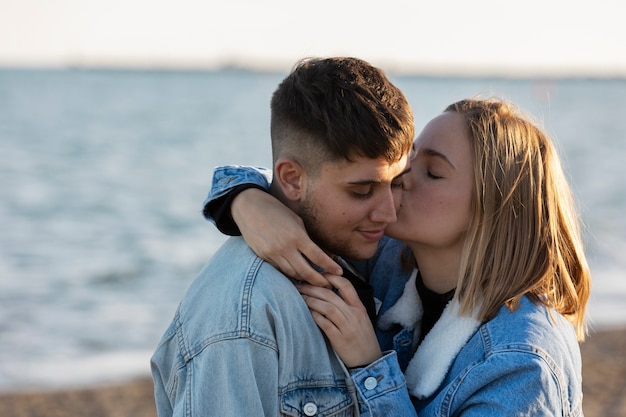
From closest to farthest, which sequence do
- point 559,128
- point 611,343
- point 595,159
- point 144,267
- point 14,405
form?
1. point 14,405
2. point 611,343
3. point 144,267
4. point 595,159
5. point 559,128

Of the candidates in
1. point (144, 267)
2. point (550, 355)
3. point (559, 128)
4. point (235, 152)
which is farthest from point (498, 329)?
point (559, 128)

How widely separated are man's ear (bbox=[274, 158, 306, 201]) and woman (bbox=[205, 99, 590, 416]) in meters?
0.19

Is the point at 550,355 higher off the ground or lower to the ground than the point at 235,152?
higher

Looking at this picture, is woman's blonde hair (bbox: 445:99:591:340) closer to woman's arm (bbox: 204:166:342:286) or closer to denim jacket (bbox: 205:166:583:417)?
denim jacket (bbox: 205:166:583:417)

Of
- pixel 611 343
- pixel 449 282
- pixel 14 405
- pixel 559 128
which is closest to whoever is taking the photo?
pixel 449 282

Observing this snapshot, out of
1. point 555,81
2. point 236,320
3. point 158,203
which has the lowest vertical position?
point 555,81

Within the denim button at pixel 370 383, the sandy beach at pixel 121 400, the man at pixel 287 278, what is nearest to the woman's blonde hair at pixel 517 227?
the man at pixel 287 278

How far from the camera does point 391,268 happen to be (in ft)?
10.7

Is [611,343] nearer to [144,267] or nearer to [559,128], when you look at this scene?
[144,267]

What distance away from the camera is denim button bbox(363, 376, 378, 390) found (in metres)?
2.56

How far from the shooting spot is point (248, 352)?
236 cm

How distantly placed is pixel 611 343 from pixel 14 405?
16.7ft

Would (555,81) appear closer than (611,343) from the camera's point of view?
No

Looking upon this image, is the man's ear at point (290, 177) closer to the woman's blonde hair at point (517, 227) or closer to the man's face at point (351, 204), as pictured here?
the man's face at point (351, 204)
